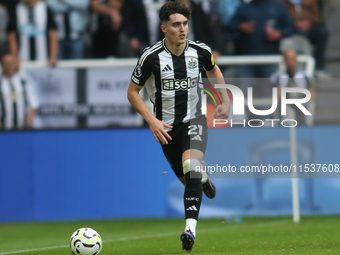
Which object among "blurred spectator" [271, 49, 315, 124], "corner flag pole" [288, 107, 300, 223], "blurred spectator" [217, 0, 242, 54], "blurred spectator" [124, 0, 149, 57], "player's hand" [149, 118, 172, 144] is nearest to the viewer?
"player's hand" [149, 118, 172, 144]

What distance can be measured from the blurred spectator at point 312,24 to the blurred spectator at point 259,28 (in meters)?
0.38

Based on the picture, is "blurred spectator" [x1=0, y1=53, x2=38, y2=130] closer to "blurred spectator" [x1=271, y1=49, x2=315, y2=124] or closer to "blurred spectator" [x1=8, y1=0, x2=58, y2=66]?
"blurred spectator" [x1=8, y1=0, x2=58, y2=66]

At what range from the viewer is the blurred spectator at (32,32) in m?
11.4

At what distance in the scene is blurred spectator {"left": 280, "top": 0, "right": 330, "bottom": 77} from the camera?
37.5ft

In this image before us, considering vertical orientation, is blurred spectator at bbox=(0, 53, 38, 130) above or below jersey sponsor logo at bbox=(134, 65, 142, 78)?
below

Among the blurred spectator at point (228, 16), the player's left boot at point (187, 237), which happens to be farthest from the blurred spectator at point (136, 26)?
the player's left boot at point (187, 237)

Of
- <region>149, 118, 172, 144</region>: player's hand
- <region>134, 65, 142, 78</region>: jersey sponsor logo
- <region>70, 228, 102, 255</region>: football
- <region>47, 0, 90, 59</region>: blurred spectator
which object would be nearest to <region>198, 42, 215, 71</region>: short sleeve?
<region>134, 65, 142, 78</region>: jersey sponsor logo

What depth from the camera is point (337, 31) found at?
12141mm

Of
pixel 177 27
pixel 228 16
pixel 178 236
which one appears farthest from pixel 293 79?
pixel 177 27

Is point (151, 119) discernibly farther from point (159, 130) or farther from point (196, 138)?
point (196, 138)

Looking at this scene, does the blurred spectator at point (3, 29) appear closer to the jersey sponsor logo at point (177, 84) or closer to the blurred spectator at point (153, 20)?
the blurred spectator at point (153, 20)

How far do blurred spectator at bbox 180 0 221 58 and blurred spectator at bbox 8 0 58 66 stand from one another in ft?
8.67

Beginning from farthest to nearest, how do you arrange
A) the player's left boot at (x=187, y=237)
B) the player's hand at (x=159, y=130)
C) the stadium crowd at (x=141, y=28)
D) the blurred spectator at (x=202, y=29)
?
the stadium crowd at (x=141, y=28) → the blurred spectator at (x=202, y=29) → the player's hand at (x=159, y=130) → the player's left boot at (x=187, y=237)

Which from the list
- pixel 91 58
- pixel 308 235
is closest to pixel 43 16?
pixel 91 58
